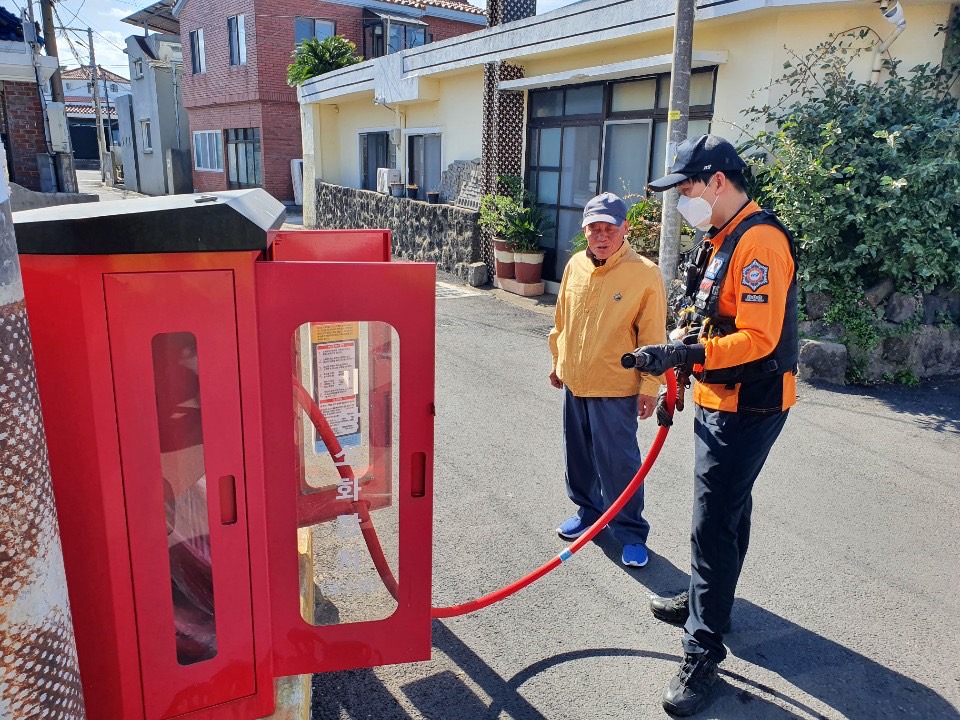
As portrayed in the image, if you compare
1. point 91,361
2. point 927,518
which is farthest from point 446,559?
point 927,518

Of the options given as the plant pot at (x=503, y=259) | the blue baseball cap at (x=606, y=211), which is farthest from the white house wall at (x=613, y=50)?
the blue baseball cap at (x=606, y=211)

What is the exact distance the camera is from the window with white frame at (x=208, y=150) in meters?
25.3

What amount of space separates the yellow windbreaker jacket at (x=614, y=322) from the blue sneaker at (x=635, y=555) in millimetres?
786

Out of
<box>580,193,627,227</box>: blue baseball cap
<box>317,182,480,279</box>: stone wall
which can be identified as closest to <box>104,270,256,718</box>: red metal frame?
<box>580,193,627,227</box>: blue baseball cap

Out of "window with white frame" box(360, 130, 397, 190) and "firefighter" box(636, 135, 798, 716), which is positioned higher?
"window with white frame" box(360, 130, 397, 190)

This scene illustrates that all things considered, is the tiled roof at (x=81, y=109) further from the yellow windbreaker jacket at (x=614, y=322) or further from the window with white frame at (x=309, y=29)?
the yellow windbreaker jacket at (x=614, y=322)

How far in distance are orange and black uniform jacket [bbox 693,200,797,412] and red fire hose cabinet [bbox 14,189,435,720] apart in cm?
106

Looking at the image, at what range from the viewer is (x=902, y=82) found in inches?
273

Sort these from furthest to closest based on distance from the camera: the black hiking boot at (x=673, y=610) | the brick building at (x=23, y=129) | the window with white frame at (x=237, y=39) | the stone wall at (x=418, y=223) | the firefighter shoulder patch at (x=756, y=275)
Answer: the window with white frame at (x=237, y=39) → the brick building at (x=23, y=129) → the stone wall at (x=418, y=223) → the black hiking boot at (x=673, y=610) → the firefighter shoulder patch at (x=756, y=275)

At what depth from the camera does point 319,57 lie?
18422mm

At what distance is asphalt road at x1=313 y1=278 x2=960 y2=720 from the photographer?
8.94ft

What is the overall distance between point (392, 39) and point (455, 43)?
1156 centimetres

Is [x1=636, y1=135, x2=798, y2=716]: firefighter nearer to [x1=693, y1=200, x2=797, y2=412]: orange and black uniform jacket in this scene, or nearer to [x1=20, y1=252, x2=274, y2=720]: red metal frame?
[x1=693, y1=200, x2=797, y2=412]: orange and black uniform jacket

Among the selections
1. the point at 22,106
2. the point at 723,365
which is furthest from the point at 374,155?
the point at 723,365
